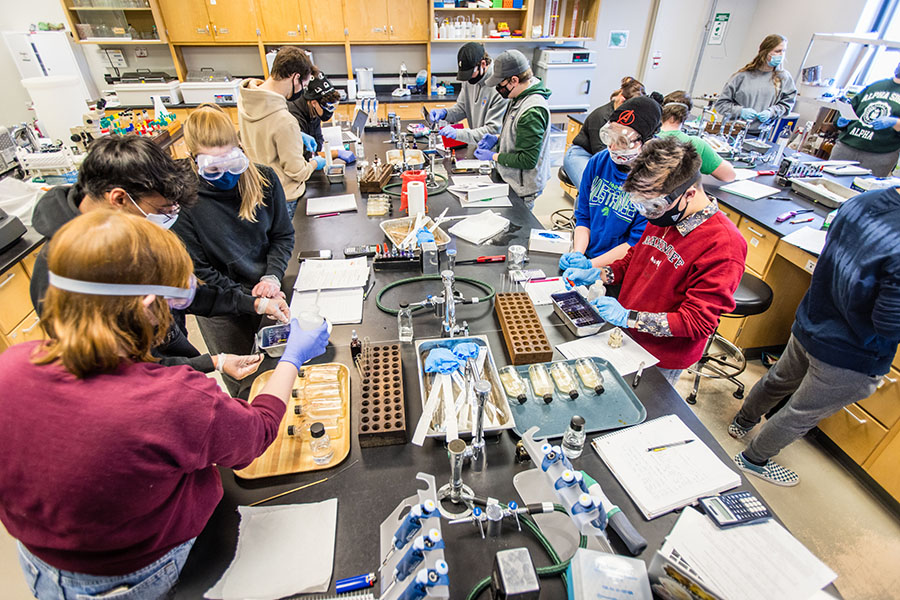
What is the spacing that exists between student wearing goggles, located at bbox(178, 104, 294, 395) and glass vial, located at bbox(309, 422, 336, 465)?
1.61 feet

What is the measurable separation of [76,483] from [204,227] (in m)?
1.28

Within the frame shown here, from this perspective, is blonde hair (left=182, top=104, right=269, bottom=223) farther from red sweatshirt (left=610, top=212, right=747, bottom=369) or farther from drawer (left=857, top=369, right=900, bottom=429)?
drawer (left=857, top=369, right=900, bottom=429)

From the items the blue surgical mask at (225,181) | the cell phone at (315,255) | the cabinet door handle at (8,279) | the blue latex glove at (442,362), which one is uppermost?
the blue surgical mask at (225,181)

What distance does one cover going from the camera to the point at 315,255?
229 cm

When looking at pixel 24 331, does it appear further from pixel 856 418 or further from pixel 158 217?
pixel 856 418

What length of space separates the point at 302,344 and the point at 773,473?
250 centimetres

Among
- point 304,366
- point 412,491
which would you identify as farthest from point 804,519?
point 304,366

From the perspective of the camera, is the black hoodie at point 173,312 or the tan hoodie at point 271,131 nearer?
the black hoodie at point 173,312

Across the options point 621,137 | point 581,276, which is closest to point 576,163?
point 621,137

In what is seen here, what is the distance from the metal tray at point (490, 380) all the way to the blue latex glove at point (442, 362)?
0.14 feet

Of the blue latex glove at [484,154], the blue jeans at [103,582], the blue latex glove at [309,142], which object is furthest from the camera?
the blue latex glove at [484,154]

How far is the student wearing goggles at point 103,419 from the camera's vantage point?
768mm

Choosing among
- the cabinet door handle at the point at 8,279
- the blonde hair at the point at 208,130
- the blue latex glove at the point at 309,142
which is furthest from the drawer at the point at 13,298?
the blue latex glove at the point at 309,142

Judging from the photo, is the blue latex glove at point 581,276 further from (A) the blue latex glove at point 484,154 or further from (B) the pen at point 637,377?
(A) the blue latex glove at point 484,154
